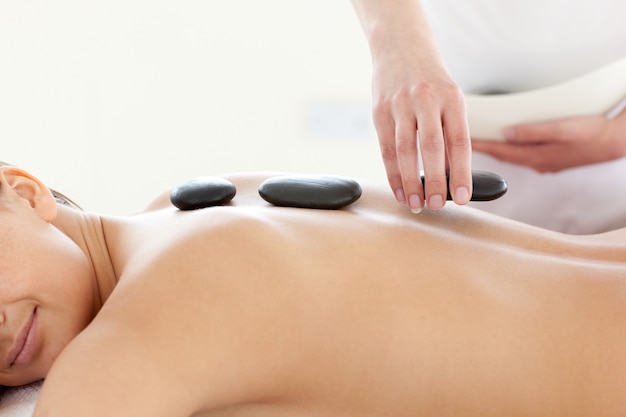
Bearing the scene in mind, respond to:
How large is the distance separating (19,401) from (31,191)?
1.01 feet

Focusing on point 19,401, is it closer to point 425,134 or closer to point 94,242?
point 94,242

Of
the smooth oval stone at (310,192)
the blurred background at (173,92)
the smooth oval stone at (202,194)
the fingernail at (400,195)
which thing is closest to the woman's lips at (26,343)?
the smooth oval stone at (202,194)

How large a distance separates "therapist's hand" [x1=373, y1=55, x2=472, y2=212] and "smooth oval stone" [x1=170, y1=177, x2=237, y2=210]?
24cm

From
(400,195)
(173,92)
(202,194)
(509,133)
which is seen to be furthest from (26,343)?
(173,92)

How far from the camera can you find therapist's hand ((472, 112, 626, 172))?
138cm

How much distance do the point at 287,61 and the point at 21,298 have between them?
175cm

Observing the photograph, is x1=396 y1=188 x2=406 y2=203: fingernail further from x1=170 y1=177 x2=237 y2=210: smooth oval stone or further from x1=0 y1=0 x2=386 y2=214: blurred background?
x1=0 y1=0 x2=386 y2=214: blurred background

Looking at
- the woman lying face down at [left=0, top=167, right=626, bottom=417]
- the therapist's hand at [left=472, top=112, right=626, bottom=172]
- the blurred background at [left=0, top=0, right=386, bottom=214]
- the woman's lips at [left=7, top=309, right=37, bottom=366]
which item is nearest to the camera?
the woman lying face down at [left=0, top=167, right=626, bottom=417]

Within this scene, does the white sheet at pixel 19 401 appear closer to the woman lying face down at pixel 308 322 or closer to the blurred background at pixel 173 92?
the woman lying face down at pixel 308 322

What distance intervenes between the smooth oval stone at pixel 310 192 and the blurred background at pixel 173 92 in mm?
1479

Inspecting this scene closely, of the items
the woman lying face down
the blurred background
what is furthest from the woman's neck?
the blurred background

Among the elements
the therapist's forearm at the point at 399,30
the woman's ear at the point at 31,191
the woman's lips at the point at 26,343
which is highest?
the therapist's forearm at the point at 399,30

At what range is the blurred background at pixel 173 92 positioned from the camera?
237 centimetres

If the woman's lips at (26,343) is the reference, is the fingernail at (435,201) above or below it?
above
